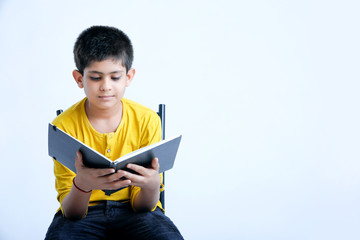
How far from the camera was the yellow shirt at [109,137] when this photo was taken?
1884mm

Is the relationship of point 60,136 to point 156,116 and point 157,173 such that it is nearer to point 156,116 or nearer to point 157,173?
point 157,173

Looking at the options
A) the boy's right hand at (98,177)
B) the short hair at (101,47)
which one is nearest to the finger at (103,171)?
A: the boy's right hand at (98,177)

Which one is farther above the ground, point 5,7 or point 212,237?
point 5,7

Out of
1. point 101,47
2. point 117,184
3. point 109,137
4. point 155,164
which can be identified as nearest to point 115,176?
point 117,184

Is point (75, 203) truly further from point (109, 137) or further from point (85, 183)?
point (109, 137)

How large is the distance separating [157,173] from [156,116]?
32 centimetres

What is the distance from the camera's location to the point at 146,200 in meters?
1.83

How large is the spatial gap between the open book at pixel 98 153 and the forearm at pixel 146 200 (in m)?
0.10

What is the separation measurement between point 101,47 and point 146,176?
0.49m

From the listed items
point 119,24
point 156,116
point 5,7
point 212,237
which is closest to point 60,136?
point 156,116

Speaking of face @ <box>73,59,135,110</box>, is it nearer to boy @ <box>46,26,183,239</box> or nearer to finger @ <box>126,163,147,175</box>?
boy @ <box>46,26,183,239</box>

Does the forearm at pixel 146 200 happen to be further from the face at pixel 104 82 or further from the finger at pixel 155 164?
the face at pixel 104 82

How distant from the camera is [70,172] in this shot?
191 centimetres

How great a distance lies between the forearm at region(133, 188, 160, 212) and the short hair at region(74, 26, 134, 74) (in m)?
0.46
